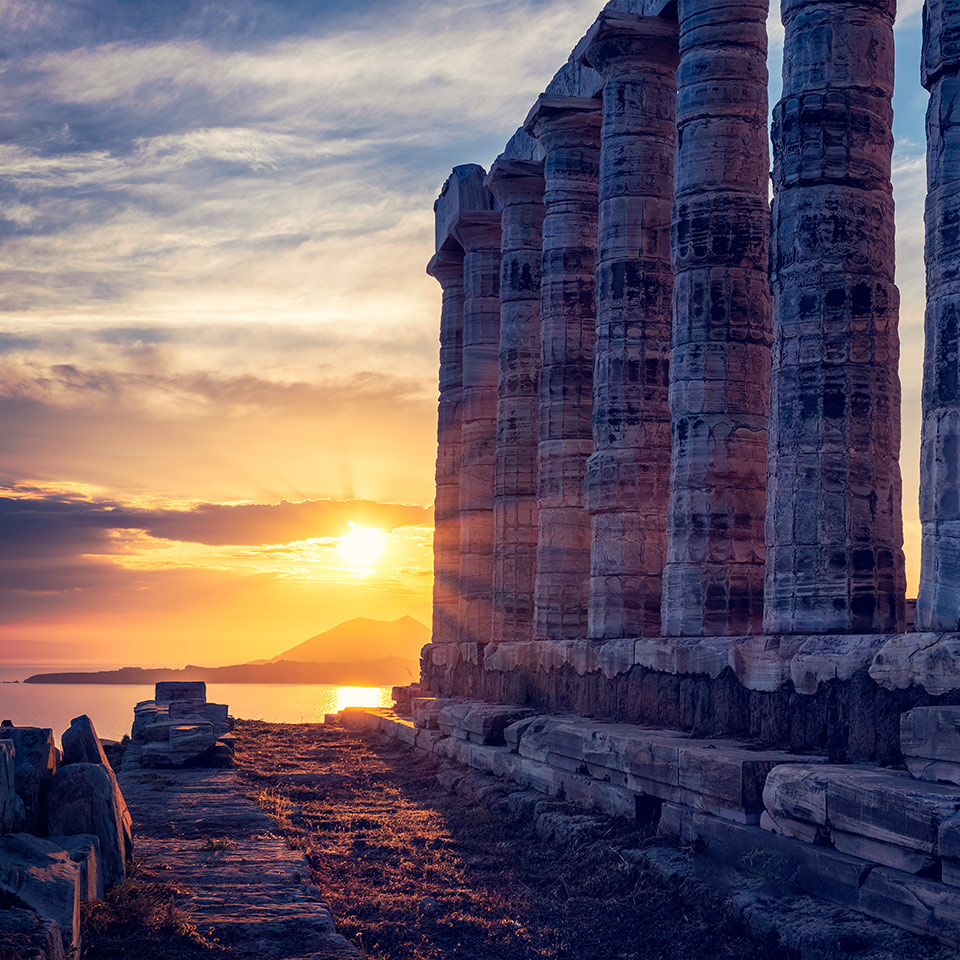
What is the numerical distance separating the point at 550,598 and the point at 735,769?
10777 millimetres

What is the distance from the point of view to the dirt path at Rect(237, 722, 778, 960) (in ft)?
30.0

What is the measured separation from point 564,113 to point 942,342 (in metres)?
11.8

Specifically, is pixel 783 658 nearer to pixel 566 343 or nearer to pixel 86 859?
pixel 86 859

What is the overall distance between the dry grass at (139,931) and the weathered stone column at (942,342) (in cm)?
697

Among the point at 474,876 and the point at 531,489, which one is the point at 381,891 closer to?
the point at 474,876

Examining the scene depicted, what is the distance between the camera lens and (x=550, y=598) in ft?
69.9

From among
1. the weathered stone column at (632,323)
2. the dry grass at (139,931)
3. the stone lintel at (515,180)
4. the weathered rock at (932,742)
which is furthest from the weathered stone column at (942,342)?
the stone lintel at (515,180)

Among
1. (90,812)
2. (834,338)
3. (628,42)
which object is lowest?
(90,812)

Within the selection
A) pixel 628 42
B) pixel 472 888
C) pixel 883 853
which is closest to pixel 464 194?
pixel 628 42

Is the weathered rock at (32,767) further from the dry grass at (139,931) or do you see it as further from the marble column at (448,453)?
the marble column at (448,453)

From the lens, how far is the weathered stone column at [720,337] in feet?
53.9

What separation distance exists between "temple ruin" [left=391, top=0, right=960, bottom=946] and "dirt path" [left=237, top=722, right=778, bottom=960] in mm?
850

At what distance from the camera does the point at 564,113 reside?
21.9 meters

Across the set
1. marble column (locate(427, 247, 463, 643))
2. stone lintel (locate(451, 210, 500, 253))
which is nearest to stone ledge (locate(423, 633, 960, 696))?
marble column (locate(427, 247, 463, 643))
